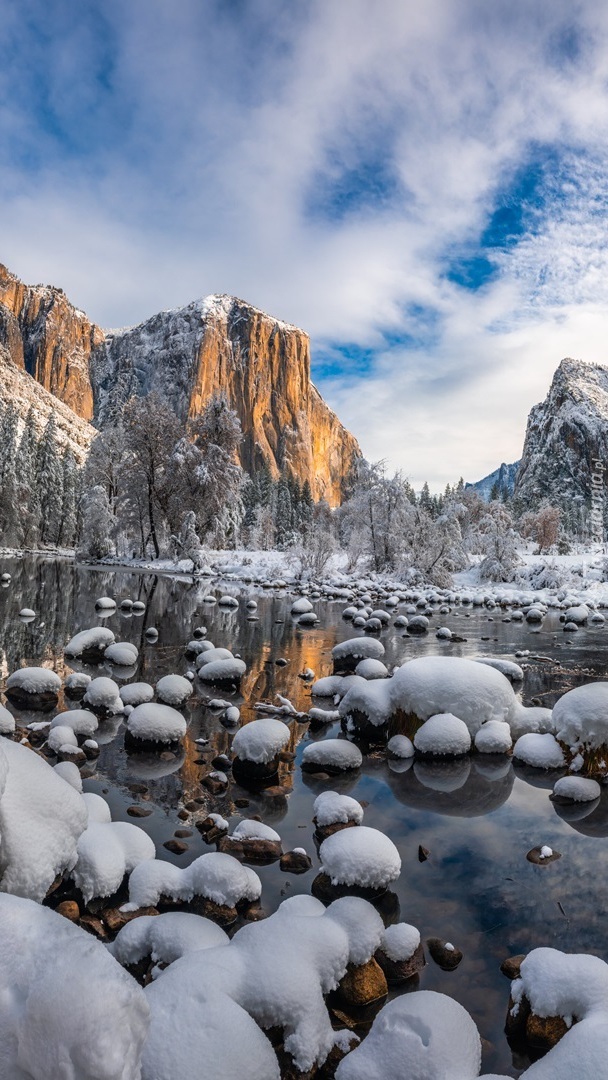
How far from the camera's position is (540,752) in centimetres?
718

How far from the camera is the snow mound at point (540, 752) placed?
7.14 m

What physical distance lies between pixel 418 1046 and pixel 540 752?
16.8 feet

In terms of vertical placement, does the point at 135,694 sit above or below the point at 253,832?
above

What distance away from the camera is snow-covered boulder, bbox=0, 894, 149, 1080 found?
6.23 ft

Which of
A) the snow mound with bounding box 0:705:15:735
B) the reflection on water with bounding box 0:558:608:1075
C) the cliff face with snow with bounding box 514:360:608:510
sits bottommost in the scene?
the reflection on water with bounding box 0:558:608:1075

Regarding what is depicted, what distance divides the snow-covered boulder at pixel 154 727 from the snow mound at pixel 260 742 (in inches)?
38.0

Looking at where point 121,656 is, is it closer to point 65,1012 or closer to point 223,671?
point 223,671

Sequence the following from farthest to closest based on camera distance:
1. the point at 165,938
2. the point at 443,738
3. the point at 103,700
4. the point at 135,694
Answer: the point at 135,694 < the point at 103,700 < the point at 443,738 < the point at 165,938

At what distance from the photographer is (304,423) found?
18425 cm

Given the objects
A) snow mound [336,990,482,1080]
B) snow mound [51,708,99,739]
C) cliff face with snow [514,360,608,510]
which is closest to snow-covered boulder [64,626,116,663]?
snow mound [51,708,99,739]

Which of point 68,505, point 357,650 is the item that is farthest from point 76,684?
point 68,505

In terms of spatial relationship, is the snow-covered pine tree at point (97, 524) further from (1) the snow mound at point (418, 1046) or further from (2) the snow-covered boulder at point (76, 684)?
(1) the snow mound at point (418, 1046)

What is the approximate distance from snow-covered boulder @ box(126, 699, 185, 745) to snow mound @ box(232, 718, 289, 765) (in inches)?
38.0

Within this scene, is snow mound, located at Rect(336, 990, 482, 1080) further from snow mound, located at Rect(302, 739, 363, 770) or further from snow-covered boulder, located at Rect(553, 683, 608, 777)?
snow-covered boulder, located at Rect(553, 683, 608, 777)
